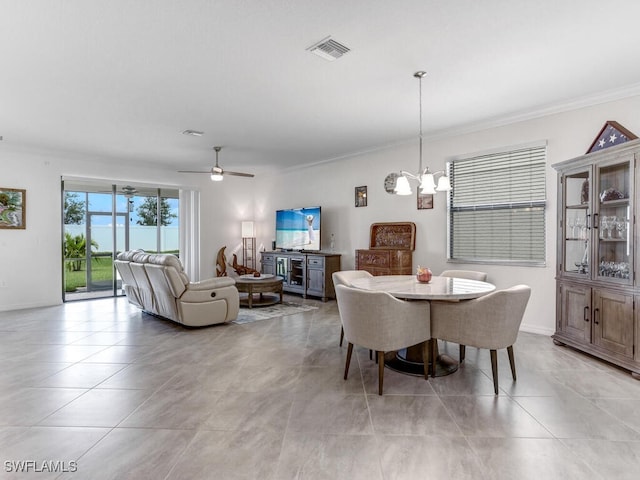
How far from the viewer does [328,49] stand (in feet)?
8.99

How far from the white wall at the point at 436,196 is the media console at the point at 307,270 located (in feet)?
1.31

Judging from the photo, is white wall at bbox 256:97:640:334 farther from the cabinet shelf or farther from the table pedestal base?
the table pedestal base

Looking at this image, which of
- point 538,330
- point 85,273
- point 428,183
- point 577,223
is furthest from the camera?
point 85,273

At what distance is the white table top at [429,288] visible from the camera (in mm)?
2736

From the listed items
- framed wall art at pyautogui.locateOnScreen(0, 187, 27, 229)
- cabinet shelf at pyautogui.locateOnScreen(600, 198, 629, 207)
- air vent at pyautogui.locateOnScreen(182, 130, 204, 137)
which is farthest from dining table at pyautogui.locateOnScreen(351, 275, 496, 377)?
framed wall art at pyautogui.locateOnScreen(0, 187, 27, 229)

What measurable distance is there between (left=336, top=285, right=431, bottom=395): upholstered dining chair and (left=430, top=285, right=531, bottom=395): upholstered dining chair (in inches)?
9.7

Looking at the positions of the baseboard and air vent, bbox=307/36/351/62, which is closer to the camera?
air vent, bbox=307/36/351/62

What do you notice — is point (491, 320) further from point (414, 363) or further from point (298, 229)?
point (298, 229)

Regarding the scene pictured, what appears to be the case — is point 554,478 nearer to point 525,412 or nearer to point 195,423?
point 525,412

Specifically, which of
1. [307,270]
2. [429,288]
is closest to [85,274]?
[307,270]

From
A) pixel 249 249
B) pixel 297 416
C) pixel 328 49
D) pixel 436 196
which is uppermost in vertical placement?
pixel 328 49

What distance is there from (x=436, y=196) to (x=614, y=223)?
2.22 m

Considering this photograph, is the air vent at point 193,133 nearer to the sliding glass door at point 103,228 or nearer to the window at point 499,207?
the sliding glass door at point 103,228

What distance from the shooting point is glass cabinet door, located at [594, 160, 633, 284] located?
10.2 feet
